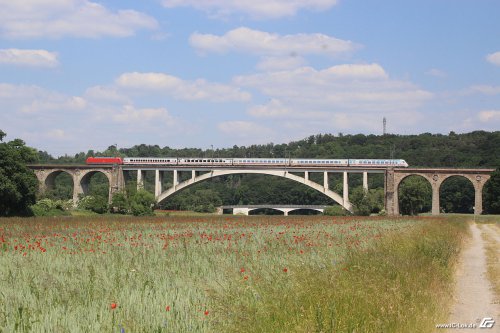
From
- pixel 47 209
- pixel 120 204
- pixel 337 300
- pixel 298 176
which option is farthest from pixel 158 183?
pixel 337 300

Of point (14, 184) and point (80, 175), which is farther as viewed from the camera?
point (80, 175)

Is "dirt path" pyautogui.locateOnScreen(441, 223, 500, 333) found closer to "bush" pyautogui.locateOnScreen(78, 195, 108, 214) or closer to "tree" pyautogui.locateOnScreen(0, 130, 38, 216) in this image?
"tree" pyautogui.locateOnScreen(0, 130, 38, 216)

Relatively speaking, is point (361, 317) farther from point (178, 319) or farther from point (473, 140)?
point (473, 140)

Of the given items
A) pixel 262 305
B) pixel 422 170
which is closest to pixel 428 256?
pixel 262 305

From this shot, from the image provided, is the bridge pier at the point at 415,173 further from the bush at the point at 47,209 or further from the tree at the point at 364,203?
the bush at the point at 47,209

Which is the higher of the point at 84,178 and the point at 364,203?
the point at 84,178

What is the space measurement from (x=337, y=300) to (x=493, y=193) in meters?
80.7

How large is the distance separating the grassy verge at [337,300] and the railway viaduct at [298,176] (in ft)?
254

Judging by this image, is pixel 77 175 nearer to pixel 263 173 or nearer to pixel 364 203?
→ pixel 263 173

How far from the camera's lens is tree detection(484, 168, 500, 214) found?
83000 mm

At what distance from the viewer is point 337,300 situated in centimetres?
962

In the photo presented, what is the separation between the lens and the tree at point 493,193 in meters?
83.0

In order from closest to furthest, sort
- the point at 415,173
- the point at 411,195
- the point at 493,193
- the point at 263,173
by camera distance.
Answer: the point at 493,193 → the point at 415,173 → the point at 411,195 → the point at 263,173

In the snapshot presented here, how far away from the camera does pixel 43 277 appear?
11.4m
